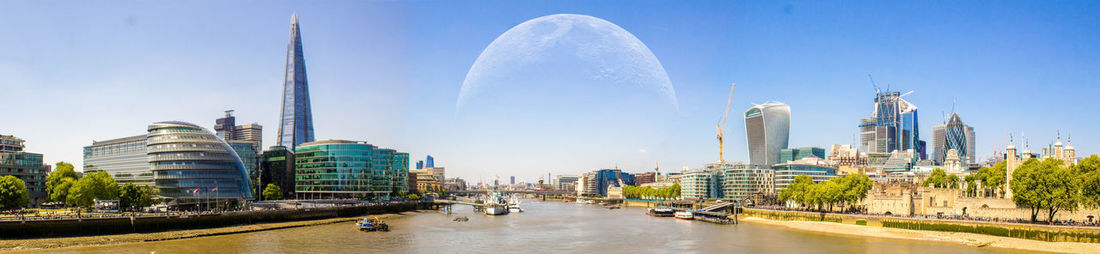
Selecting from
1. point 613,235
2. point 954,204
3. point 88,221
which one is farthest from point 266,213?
point 954,204

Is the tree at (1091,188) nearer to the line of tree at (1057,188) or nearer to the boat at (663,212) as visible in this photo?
the line of tree at (1057,188)

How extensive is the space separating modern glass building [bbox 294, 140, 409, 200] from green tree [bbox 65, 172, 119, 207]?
2599 inches

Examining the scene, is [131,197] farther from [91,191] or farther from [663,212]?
[663,212]

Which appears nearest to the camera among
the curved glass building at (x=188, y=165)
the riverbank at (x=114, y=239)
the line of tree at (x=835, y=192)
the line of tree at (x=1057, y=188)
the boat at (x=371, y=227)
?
the riverbank at (x=114, y=239)

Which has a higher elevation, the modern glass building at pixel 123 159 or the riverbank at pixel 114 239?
the modern glass building at pixel 123 159

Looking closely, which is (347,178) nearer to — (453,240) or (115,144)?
(115,144)

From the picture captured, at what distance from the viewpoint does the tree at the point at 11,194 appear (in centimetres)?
7939

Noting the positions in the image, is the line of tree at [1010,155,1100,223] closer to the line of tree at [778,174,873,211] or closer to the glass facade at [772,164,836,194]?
the line of tree at [778,174,873,211]

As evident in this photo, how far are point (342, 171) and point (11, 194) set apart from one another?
259 feet

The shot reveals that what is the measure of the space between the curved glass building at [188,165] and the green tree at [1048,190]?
100412 millimetres

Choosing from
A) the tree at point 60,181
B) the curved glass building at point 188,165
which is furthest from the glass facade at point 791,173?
the tree at point 60,181

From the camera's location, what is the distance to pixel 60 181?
95688 mm

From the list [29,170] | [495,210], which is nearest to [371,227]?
[495,210]

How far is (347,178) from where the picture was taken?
157 metres
